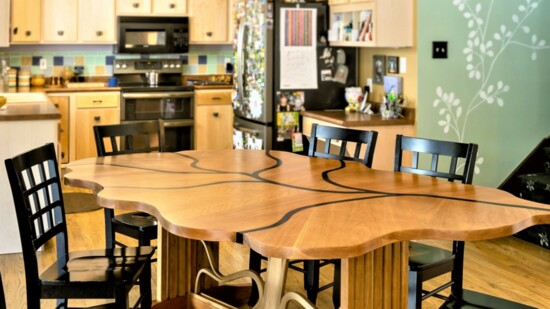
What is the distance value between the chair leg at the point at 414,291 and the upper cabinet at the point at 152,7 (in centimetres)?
546

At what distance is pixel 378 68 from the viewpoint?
5715 mm

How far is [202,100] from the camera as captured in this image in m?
7.81

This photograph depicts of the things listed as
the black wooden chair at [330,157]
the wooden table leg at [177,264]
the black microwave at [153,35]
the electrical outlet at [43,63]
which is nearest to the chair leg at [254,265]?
the black wooden chair at [330,157]

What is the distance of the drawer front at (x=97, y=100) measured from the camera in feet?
24.1

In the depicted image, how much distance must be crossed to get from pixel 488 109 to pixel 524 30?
0.63m

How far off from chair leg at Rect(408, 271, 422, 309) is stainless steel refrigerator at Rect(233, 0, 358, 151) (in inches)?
117

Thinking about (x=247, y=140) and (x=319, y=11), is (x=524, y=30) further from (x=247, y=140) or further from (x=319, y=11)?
(x=247, y=140)

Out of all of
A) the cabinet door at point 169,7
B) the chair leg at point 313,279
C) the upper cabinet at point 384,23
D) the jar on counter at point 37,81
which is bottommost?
the chair leg at point 313,279

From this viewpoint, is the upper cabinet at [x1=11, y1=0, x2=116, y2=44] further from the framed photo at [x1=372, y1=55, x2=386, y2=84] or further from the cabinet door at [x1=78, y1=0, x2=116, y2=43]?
the framed photo at [x1=372, y1=55, x2=386, y2=84]

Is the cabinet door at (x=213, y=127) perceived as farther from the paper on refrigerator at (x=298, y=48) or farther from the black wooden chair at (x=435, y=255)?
the black wooden chair at (x=435, y=255)

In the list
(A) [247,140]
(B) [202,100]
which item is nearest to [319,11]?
(A) [247,140]

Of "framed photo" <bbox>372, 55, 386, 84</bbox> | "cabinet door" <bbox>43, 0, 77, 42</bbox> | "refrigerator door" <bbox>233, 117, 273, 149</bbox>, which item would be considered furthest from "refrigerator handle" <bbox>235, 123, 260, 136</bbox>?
"cabinet door" <bbox>43, 0, 77, 42</bbox>

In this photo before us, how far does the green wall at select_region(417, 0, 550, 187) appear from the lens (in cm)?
521

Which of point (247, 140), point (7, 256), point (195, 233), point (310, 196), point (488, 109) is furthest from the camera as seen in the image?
point (247, 140)
